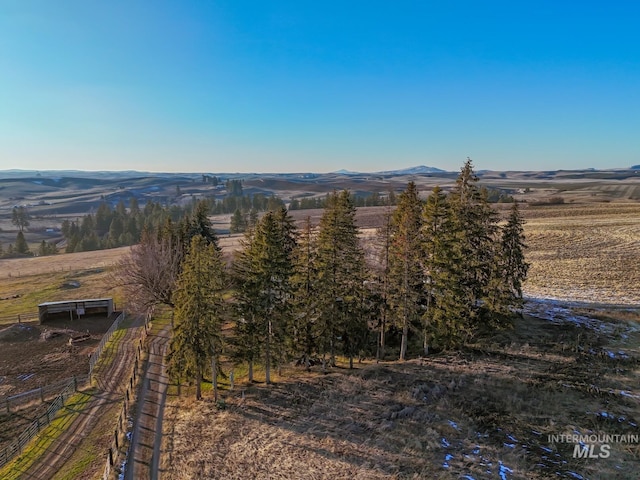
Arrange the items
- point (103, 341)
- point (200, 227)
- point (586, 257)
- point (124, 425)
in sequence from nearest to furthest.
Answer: point (124, 425) → point (103, 341) → point (200, 227) → point (586, 257)

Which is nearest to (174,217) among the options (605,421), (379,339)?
(379,339)

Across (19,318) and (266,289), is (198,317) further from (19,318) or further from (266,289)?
(19,318)

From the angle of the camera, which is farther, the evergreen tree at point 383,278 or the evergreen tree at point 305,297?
the evergreen tree at point 383,278

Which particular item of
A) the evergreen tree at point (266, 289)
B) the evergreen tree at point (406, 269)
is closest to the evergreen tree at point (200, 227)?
the evergreen tree at point (266, 289)

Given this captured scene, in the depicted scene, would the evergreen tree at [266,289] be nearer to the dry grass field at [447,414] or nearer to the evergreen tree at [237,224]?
the dry grass field at [447,414]

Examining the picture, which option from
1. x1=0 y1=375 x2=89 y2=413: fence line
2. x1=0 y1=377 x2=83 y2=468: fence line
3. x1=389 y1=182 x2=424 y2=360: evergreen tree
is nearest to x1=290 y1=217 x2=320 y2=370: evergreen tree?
x1=389 y1=182 x2=424 y2=360: evergreen tree

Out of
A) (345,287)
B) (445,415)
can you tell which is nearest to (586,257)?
(345,287)
